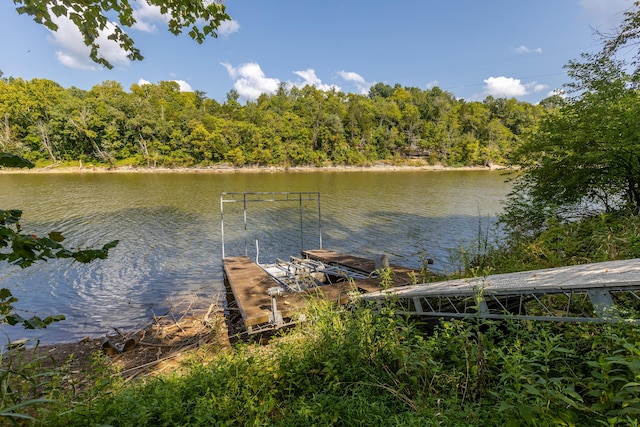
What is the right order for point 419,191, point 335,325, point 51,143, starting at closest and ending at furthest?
point 335,325 → point 419,191 → point 51,143

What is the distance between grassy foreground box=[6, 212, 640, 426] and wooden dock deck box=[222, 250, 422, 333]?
1848 mm

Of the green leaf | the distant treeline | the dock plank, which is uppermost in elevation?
the distant treeline

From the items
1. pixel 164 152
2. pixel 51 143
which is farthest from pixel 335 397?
pixel 51 143

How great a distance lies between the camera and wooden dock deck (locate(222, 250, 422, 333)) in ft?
19.2

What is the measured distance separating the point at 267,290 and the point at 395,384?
4428mm

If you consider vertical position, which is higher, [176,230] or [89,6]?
[89,6]

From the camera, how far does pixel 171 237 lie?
15219 mm

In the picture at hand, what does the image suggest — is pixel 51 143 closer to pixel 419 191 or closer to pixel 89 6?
pixel 419 191

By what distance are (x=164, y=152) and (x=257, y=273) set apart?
62.2 meters

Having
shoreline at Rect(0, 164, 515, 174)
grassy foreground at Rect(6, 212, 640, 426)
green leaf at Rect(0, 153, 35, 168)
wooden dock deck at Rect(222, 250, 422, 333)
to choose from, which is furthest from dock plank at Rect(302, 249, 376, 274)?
shoreline at Rect(0, 164, 515, 174)

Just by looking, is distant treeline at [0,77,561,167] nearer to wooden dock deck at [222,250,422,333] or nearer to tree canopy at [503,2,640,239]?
tree canopy at [503,2,640,239]

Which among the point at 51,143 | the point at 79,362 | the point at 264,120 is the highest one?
the point at 264,120

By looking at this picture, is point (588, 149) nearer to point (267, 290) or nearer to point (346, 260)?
point (346, 260)

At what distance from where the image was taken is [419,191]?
31.3 m
